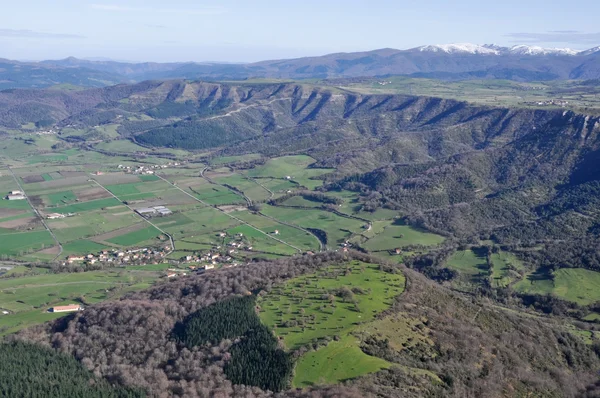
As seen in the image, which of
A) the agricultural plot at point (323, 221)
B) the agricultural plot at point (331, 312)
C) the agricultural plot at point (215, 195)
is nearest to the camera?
the agricultural plot at point (331, 312)

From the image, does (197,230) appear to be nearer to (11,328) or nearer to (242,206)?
(242,206)

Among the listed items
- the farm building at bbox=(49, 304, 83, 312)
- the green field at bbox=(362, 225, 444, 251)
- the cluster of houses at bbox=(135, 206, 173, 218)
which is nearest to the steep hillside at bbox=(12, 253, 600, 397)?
the farm building at bbox=(49, 304, 83, 312)

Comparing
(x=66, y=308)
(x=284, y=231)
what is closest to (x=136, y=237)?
(x=284, y=231)

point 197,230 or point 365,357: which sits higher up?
point 365,357

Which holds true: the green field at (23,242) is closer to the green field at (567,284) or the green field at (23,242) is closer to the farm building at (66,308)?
the farm building at (66,308)

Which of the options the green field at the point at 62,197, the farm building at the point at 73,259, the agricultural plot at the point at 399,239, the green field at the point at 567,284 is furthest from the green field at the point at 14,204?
the green field at the point at 567,284

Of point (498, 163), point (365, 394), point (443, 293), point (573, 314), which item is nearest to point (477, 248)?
point (573, 314)
